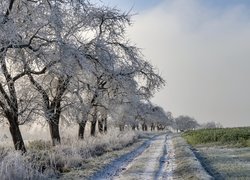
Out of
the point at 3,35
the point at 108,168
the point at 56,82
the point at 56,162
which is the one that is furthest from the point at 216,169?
the point at 56,82

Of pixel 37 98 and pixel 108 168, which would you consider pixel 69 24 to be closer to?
pixel 37 98

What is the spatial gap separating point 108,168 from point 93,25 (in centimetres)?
1100

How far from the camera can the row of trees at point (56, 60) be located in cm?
1995

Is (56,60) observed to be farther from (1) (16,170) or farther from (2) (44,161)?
(1) (16,170)

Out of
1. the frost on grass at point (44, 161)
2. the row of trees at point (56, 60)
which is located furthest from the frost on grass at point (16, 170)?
the row of trees at point (56, 60)

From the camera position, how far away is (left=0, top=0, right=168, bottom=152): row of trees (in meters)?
20.0

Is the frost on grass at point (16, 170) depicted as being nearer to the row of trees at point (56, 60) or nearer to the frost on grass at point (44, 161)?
the frost on grass at point (44, 161)

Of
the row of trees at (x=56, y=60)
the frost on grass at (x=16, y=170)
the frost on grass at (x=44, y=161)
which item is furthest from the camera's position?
the row of trees at (x=56, y=60)

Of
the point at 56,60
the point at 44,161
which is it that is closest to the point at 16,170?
the point at 44,161

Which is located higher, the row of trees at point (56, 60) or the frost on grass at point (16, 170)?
the row of trees at point (56, 60)

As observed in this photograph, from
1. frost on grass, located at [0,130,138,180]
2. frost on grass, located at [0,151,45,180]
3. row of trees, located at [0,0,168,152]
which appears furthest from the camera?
row of trees, located at [0,0,168,152]

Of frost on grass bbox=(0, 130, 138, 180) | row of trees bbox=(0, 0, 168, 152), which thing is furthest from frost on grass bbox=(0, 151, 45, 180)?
row of trees bbox=(0, 0, 168, 152)

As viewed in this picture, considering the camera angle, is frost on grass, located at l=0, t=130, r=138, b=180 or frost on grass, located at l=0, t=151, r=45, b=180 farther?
frost on grass, located at l=0, t=130, r=138, b=180

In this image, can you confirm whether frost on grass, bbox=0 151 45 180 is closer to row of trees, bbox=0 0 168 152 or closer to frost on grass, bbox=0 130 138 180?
frost on grass, bbox=0 130 138 180
